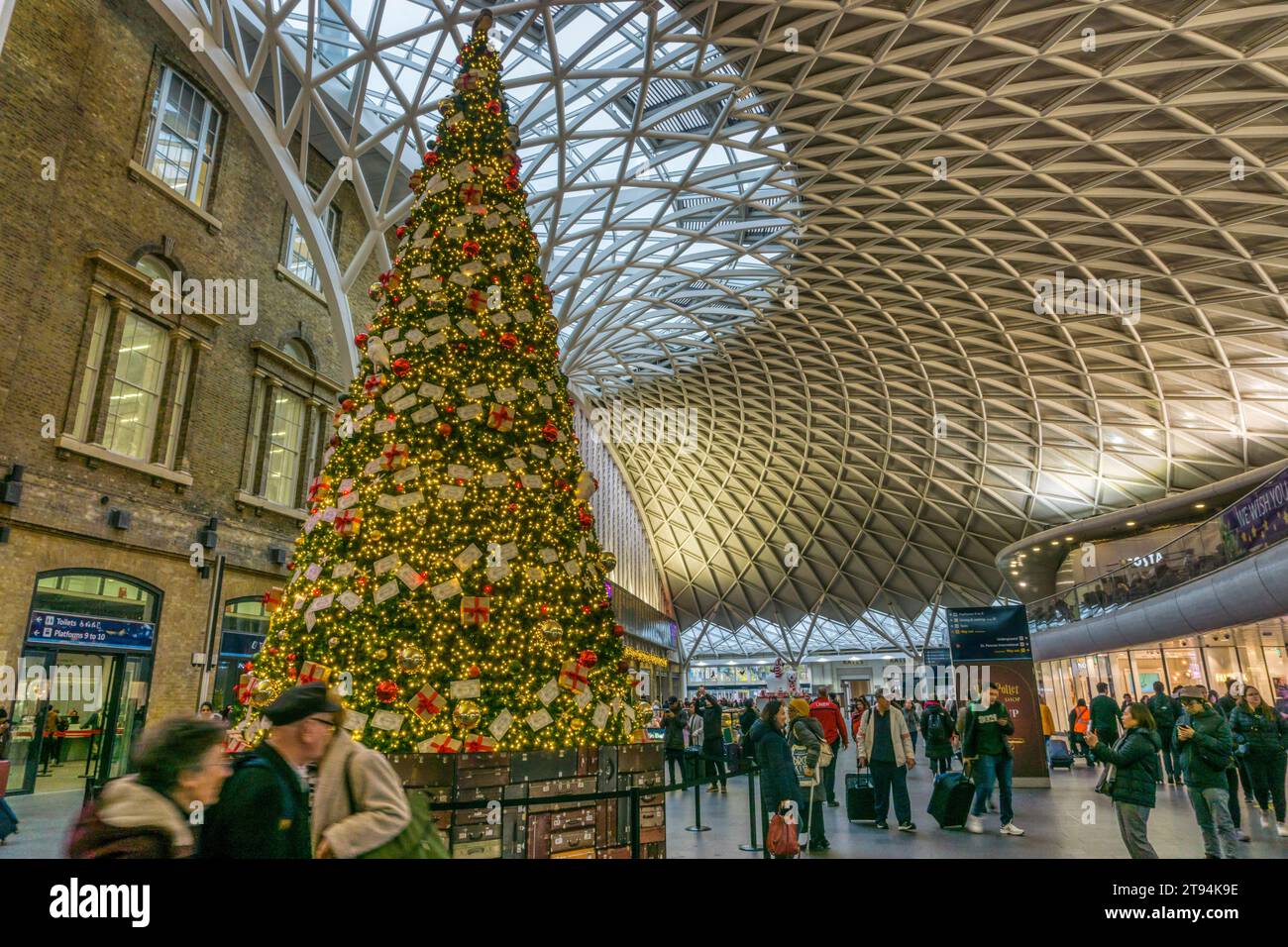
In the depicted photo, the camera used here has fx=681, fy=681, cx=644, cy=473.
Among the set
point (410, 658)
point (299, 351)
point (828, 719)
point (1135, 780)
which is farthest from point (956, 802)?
point (299, 351)

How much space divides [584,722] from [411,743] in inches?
65.1

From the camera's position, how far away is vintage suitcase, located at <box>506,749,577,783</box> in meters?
6.26

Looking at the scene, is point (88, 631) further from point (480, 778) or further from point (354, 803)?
point (354, 803)

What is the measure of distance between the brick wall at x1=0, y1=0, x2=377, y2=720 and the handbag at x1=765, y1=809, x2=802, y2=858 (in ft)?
39.6

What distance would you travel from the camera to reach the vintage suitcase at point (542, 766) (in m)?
6.26

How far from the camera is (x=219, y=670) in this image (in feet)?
50.2

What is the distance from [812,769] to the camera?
352 inches

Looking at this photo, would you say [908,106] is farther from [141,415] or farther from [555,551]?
[141,415]

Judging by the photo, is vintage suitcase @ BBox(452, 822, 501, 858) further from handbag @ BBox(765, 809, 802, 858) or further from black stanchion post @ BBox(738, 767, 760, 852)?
handbag @ BBox(765, 809, 802, 858)

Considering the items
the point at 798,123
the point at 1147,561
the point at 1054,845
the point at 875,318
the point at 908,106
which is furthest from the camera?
the point at 875,318

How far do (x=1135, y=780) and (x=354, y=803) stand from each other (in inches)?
290

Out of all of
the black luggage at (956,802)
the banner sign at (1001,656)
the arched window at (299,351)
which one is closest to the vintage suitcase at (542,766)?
the black luggage at (956,802)

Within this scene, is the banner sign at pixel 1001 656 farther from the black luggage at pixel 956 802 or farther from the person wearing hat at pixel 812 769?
the person wearing hat at pixel 812 769
